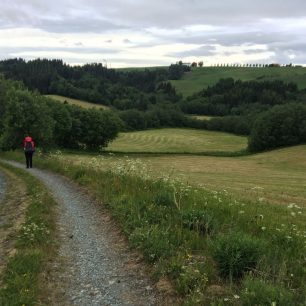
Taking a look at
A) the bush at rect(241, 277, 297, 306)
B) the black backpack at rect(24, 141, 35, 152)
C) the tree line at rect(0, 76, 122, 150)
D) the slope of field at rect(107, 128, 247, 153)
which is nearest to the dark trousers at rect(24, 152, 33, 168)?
the black backpack at rect(24, 141, 35, 152)

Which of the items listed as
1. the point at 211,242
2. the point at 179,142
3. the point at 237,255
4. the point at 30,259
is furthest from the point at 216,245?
the point at 179,142

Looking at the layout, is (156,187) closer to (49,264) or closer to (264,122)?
(49,264)

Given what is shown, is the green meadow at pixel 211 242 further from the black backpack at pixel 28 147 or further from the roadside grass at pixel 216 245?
the black backpack at pixel 28 147

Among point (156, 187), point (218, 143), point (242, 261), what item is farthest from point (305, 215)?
point (218, 143)

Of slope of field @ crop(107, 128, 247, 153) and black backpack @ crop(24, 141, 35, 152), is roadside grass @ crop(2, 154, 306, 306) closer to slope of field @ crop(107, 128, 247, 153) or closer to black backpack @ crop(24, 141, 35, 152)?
black backpack @ crop(24, 141, 35, 152)

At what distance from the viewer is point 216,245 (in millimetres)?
6988

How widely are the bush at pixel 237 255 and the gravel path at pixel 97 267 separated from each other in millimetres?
1133

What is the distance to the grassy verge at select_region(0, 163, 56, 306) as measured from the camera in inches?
249

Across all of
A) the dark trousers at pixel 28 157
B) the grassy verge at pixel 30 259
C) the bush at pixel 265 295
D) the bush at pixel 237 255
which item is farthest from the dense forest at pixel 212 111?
the bush at pixel 265 295

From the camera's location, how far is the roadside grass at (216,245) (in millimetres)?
5883

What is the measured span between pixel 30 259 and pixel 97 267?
1221mm

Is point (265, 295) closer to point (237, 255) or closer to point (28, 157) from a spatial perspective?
point (237, 255)

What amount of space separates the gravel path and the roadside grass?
0.34 m

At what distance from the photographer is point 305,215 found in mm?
10867
